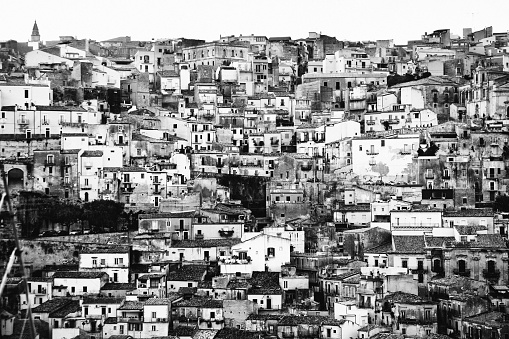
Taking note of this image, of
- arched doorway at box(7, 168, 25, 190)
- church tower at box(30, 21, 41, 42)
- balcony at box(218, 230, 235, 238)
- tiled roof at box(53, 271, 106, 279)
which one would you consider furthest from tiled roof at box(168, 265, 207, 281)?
church tower at box(30, 21, 41, 42)

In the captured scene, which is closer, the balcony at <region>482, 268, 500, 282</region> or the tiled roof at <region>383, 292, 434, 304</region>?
the tiled roof at <region>383, 292, 434, 304</region>

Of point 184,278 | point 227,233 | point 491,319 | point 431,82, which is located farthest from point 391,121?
point 491,319

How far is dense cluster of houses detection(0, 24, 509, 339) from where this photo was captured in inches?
1531

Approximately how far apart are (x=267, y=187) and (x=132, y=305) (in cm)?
1280

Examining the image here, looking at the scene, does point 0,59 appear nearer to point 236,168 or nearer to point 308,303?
point 236,168

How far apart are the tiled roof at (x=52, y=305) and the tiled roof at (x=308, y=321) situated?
7.80 m

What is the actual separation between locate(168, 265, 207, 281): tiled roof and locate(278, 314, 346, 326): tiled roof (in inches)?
185

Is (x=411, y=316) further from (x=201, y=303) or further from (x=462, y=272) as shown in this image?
(x=201, y=303)

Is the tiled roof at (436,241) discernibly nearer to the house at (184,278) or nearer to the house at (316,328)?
the house at (316,328)

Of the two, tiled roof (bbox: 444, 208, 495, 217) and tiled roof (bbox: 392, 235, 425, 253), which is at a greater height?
tiled roof (bbox: 444, 208, 495, 217)

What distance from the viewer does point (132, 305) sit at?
3878 centimetres

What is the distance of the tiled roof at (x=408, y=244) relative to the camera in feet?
138

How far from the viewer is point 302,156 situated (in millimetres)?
52938

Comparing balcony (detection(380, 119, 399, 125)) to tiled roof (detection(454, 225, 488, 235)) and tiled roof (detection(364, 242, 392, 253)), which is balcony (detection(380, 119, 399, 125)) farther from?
tiled roof (detection(364, 242, 392, 253))
